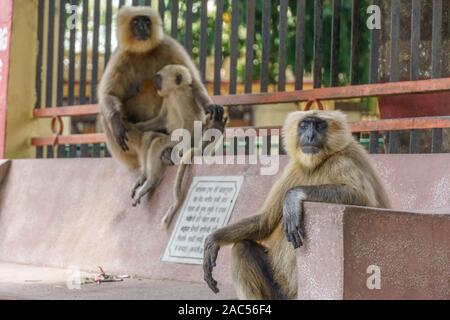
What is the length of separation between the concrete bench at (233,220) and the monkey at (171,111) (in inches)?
13.0

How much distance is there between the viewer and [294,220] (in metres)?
5.17

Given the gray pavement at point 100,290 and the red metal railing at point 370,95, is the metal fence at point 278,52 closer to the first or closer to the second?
the red metal railing at point 370,95

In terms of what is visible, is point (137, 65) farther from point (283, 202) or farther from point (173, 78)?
point (283, 202)

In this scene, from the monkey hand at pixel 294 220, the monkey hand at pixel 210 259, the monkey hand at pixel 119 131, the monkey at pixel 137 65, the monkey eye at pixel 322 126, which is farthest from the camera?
the monkey at pixel 137 65

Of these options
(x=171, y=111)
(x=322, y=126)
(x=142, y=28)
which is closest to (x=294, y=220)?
(x=322, y=126)

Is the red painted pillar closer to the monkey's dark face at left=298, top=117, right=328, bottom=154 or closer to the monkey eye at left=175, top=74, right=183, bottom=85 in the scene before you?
the monkey eye at left=175, top=74, right=183, bottom=85

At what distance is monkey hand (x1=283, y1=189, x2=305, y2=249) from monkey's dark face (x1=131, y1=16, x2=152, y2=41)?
13.9 feet

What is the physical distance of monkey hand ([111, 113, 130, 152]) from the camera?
8.61 meters

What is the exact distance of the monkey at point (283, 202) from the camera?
566cm

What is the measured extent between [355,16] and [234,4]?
4.23 ft

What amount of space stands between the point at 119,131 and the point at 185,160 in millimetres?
832

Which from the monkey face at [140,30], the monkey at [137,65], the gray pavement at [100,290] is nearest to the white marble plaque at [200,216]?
the gray pavement at [100,290]

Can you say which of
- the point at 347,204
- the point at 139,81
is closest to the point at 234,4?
the point at 139,81

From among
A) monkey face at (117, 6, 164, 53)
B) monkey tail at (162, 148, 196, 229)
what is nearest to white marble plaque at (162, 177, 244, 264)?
monkey tail at (162, 148, 196, 229)
